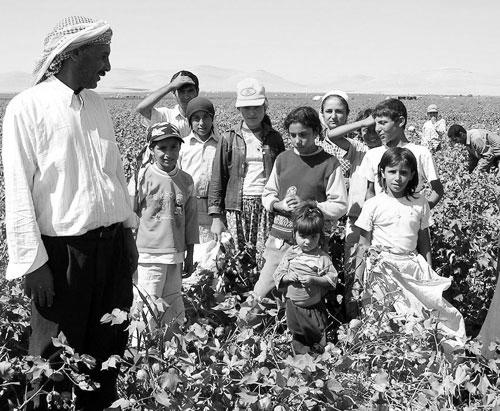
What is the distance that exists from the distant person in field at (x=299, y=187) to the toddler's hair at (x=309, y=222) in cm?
12

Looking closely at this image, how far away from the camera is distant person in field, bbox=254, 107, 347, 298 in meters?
3.51

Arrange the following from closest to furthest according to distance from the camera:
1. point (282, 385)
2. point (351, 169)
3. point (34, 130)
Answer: point (282, 385)
point (34, 130)
point (351, 169)

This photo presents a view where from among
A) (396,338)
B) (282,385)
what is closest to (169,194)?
(396,338)

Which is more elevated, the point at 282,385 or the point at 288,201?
the point at 288,201

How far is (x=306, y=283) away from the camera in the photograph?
10.6 feet

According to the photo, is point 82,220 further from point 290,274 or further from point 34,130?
point 290,274

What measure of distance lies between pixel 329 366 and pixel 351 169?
2.10 m

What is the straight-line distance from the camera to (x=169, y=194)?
351cm

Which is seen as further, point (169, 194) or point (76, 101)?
point (169, 194)

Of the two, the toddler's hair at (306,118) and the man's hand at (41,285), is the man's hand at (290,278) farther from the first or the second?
the man's hand at (41,285)

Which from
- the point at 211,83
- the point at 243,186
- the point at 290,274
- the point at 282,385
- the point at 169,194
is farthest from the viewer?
the point at 211,83

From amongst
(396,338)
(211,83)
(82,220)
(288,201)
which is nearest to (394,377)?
(396,338)

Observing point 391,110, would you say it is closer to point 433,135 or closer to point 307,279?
point 307,279

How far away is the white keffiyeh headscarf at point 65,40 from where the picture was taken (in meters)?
2.32
